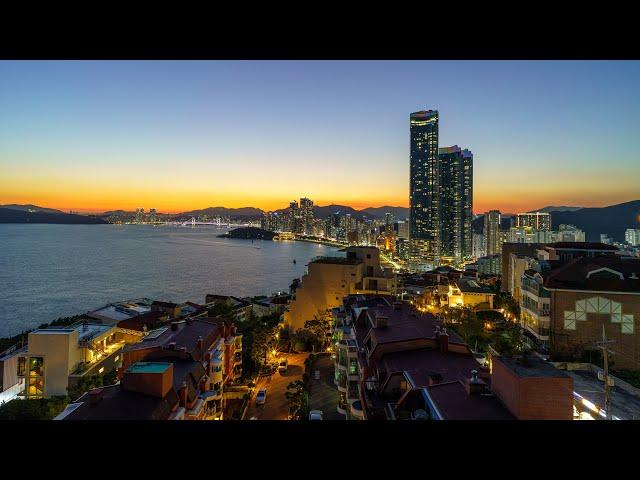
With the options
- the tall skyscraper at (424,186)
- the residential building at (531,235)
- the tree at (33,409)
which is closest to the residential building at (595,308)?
the tree at (33,409)

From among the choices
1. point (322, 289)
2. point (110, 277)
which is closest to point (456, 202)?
point (110, 277)

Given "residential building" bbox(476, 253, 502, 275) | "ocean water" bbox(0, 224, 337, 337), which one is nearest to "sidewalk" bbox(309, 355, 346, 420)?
"ocean water" bbox(0, 224, 337, 337)

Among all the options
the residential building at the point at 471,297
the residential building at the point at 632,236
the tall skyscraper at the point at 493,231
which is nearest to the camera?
the residential building at the point at 471,297

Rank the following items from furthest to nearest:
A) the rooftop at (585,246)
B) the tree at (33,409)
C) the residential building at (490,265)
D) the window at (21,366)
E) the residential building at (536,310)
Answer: the residential building at (490,265), the rooftop at (585,246), the window at (21,366), the residential building at (536,310), the tree at (33,409)

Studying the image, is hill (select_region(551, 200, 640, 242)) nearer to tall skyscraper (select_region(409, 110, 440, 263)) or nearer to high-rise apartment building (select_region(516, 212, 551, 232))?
high-rise apartment building (select_region(516, 212, 551, 232))

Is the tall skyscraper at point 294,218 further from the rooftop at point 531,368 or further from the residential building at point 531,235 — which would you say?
the rooftop at point 531,368
